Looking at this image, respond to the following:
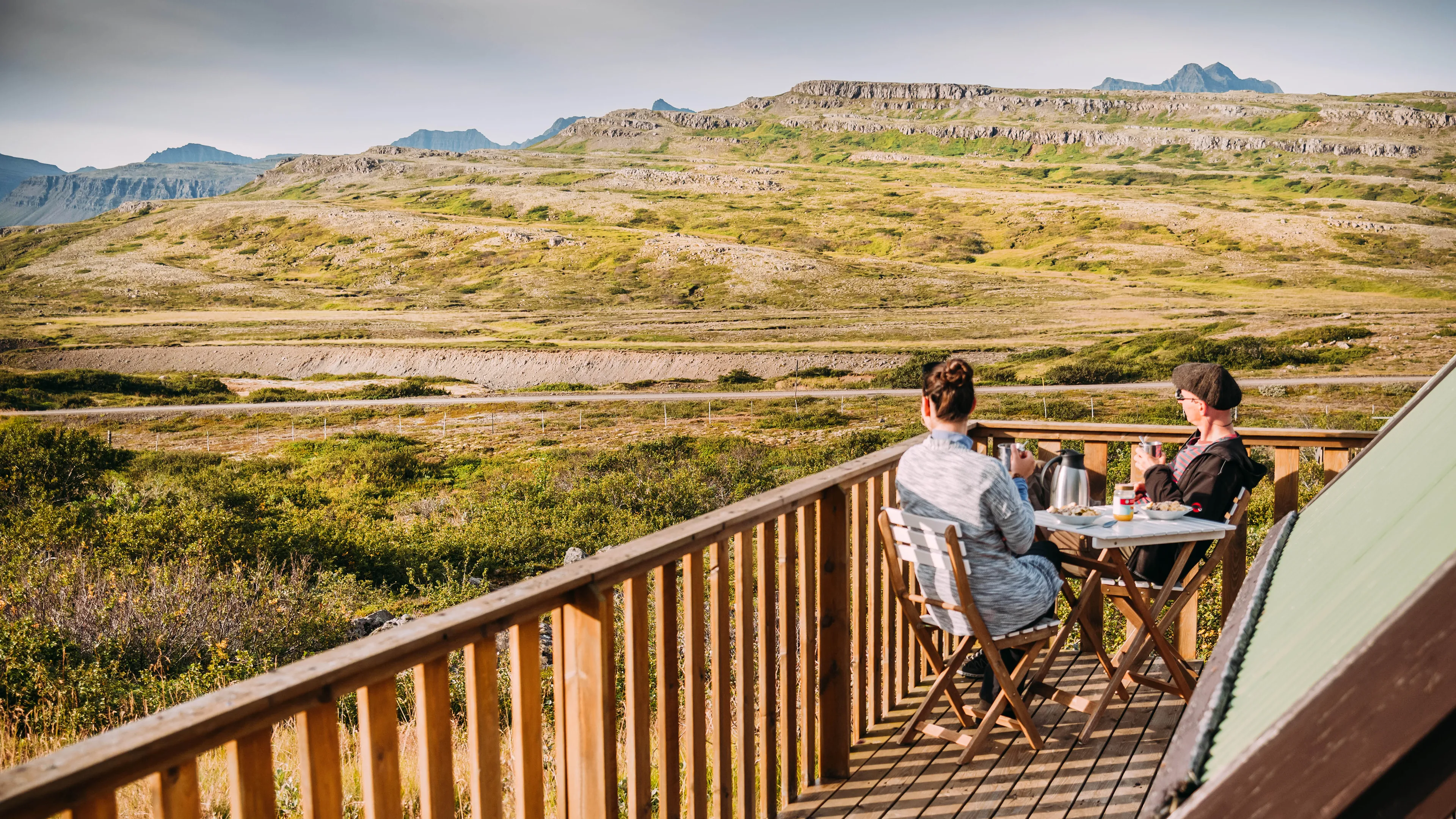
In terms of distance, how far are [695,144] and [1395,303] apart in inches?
5466

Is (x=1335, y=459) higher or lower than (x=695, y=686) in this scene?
higher

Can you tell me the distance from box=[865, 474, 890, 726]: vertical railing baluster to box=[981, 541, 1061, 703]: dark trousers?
1.42 ft

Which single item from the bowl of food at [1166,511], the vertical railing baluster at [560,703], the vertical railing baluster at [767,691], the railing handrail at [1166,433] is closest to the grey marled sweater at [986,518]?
the vertical railing baluster at [767,691]

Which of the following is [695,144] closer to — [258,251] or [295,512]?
[258,251]

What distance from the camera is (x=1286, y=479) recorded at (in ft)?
12.9

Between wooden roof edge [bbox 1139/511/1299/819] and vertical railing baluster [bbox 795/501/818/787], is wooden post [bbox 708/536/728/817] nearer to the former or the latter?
vertical railing baluster [bbox 795/501/818/787]

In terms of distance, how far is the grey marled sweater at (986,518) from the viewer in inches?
121

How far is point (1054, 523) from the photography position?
3.63 m

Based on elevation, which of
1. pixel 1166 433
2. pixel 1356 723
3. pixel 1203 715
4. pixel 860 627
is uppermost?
pixel 1356 723

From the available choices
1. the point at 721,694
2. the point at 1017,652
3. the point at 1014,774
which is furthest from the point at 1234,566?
the point at 721,694

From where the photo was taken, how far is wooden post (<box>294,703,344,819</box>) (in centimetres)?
130

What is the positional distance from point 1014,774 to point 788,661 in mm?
1025

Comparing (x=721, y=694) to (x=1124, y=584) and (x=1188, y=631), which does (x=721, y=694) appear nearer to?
(x=1124, y=584)

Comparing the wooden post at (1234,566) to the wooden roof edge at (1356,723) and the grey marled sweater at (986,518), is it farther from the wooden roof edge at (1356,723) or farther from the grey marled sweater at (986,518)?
the wooden roof edge at (1356,723)
